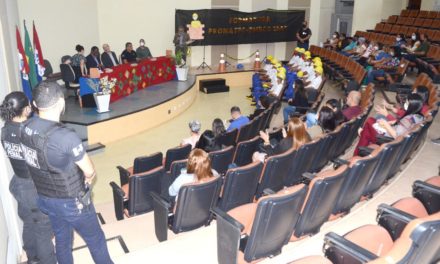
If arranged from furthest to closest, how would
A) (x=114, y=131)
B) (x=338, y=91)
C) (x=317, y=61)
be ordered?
(x=338, y=91) < (x=317, y=61) < (x=114, y=131)

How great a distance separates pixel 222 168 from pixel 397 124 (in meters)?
2.28

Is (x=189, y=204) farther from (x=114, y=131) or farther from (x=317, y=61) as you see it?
(x=317, y=61)

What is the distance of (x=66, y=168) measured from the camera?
240cm

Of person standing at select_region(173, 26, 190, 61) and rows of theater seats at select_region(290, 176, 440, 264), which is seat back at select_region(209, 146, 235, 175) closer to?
rows of theater seats at select_region(290, 176, 440, 264)

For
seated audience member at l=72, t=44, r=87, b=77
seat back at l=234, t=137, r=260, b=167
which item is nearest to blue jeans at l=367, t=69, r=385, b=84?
seat back at l=234, t=137, r=260, b=167

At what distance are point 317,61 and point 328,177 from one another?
662cm

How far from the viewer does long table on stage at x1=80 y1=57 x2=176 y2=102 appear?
8734 millimetres

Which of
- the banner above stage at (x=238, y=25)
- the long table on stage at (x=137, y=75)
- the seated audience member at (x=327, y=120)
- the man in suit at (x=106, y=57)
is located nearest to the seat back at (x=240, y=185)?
the seated audience member at (x=327, y=120)

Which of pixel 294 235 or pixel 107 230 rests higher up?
pixel 294 235

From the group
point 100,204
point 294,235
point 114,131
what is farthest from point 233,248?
point 114,131

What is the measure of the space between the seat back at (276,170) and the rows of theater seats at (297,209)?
72cm

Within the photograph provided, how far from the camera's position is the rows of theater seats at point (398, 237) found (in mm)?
1904

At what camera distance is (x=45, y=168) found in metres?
2.40

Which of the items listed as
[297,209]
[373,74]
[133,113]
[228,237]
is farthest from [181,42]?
[228,237]
